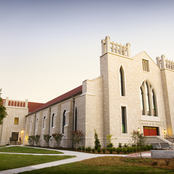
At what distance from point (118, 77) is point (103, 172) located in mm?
17704

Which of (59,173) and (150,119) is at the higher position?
(150,119)

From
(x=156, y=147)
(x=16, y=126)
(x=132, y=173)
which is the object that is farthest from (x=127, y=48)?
(x=16, y=126)

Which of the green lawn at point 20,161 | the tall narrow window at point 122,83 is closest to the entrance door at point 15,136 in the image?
the tall narrow window at point 122,83

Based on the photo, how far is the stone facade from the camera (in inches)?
897

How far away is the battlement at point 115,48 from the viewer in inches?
997

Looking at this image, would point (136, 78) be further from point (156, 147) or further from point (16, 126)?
point (16, 126)

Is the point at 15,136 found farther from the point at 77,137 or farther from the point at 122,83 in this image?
the point at 122,83

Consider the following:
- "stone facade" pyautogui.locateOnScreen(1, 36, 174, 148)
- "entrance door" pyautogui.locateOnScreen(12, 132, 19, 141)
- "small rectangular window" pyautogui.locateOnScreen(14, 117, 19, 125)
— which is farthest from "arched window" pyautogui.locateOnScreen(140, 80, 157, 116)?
"small rectangular window" pyautogui.locateOnScreen(14, 117, 19, 125)

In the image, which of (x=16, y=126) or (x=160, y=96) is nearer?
(x=160, y=96)

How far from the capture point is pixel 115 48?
26109 mm

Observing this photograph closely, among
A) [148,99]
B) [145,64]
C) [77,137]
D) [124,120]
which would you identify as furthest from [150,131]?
[77,137]

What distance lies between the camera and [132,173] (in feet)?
26.3

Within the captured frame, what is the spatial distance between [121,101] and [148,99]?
582 centimetres

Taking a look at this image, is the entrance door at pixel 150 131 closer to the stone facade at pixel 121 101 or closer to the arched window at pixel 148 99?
the stone facade at pixel 121 101
